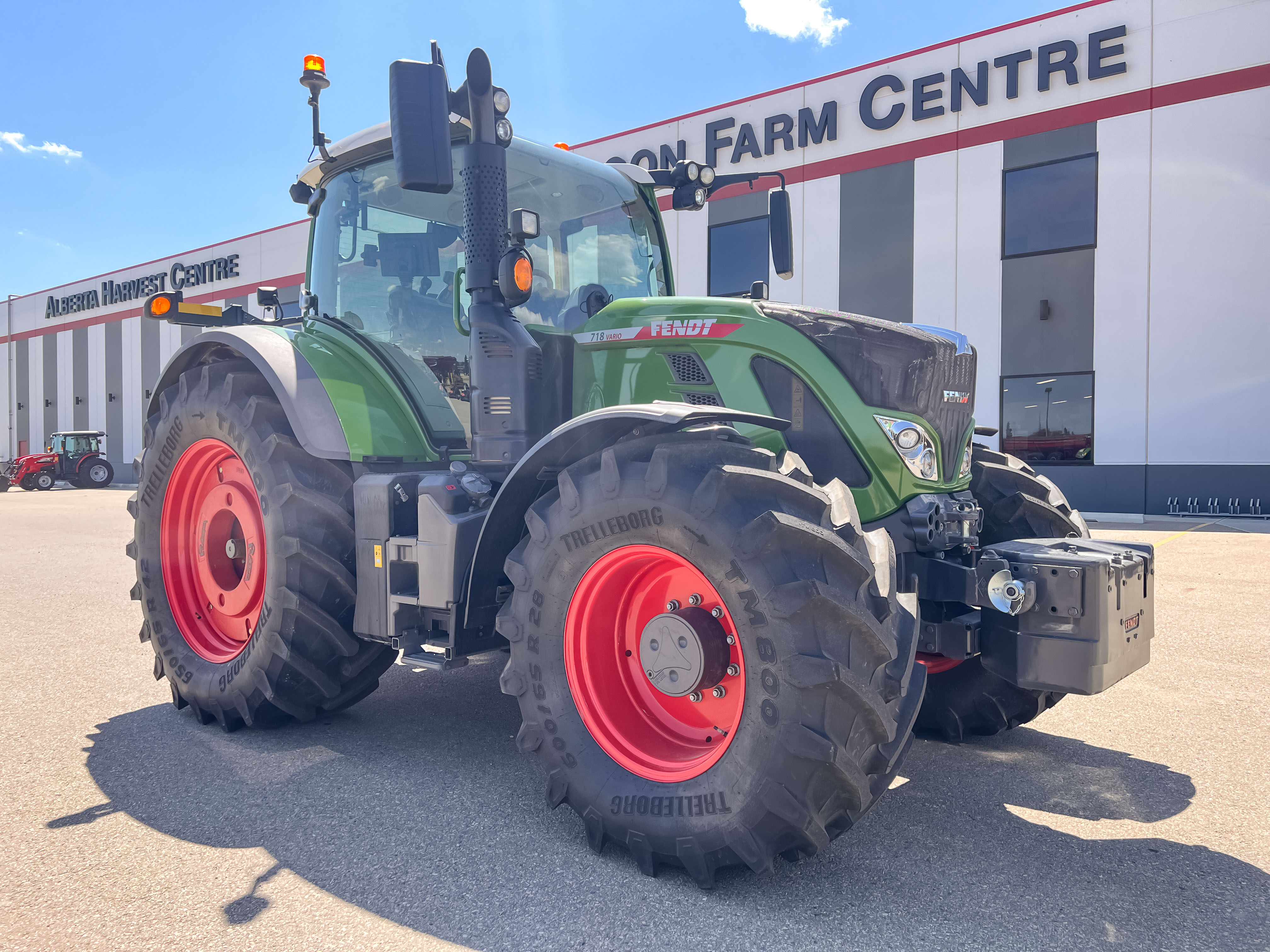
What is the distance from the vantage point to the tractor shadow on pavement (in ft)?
7.66

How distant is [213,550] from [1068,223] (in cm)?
1571

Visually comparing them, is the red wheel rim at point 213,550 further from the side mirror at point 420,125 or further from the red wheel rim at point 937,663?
the red wheel rim at point 937,663

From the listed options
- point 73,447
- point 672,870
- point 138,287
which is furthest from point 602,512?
point 138,287

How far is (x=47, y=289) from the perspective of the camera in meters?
38.2

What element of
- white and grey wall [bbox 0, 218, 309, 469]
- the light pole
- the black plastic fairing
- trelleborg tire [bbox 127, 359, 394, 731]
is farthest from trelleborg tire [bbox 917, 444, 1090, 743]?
the light pole

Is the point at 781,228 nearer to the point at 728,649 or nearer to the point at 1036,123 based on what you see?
the point at 728,649

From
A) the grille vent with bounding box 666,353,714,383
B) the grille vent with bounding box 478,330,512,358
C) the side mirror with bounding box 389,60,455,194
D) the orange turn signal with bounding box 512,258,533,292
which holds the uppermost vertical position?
the side mirror with bounding box 389,60,455,194


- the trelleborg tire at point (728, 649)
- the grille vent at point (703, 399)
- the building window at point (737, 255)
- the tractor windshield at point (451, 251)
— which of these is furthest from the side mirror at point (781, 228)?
the building window at point (737, 255)

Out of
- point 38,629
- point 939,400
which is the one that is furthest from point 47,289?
point 939,400

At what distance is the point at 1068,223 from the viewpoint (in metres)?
15.7

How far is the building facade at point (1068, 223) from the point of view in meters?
14.6

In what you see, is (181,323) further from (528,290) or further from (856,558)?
(856,558)

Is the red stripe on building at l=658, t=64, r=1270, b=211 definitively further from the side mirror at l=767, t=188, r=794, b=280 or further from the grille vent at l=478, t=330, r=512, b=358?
the grille vent at l=478, t=330, r=512, b=358

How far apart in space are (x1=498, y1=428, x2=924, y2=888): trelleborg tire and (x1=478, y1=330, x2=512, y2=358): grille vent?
3.01ft
